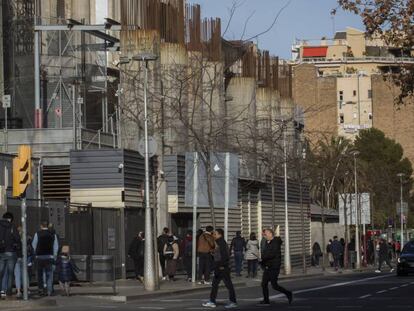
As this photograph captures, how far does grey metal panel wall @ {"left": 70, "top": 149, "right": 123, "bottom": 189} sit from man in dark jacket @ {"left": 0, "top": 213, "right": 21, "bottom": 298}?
15447mm

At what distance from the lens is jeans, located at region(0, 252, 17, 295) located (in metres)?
26.1

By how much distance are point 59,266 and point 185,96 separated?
48.7ft

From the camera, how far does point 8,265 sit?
26.2 m

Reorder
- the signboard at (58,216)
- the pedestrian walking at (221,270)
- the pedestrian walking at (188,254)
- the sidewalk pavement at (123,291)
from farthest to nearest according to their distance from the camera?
the pedestrian walking at (188,254), the signboard at (58,216), the pedestrian walking at (221,270), the sidewalk pavement at (123,291)

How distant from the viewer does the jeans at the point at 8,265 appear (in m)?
26.1

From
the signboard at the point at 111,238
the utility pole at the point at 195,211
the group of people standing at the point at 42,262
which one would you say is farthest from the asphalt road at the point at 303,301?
the signboard at the point at 111,238

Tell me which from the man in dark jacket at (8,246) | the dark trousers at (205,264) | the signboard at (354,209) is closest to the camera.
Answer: the man in dark jacket at (8,246)

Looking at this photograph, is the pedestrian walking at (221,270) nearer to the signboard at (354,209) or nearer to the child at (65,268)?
the child at (65,268)

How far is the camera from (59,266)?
2934cm

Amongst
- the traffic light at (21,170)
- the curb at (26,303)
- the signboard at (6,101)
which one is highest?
the signboard at (6,101)

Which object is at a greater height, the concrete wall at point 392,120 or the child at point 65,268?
the concrete wall at point 392,120

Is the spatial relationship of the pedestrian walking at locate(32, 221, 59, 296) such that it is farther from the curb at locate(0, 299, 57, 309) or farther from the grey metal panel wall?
the grey metal panel wall

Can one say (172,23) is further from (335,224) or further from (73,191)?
(335,224)

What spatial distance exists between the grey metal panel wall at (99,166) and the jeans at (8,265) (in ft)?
51.0
